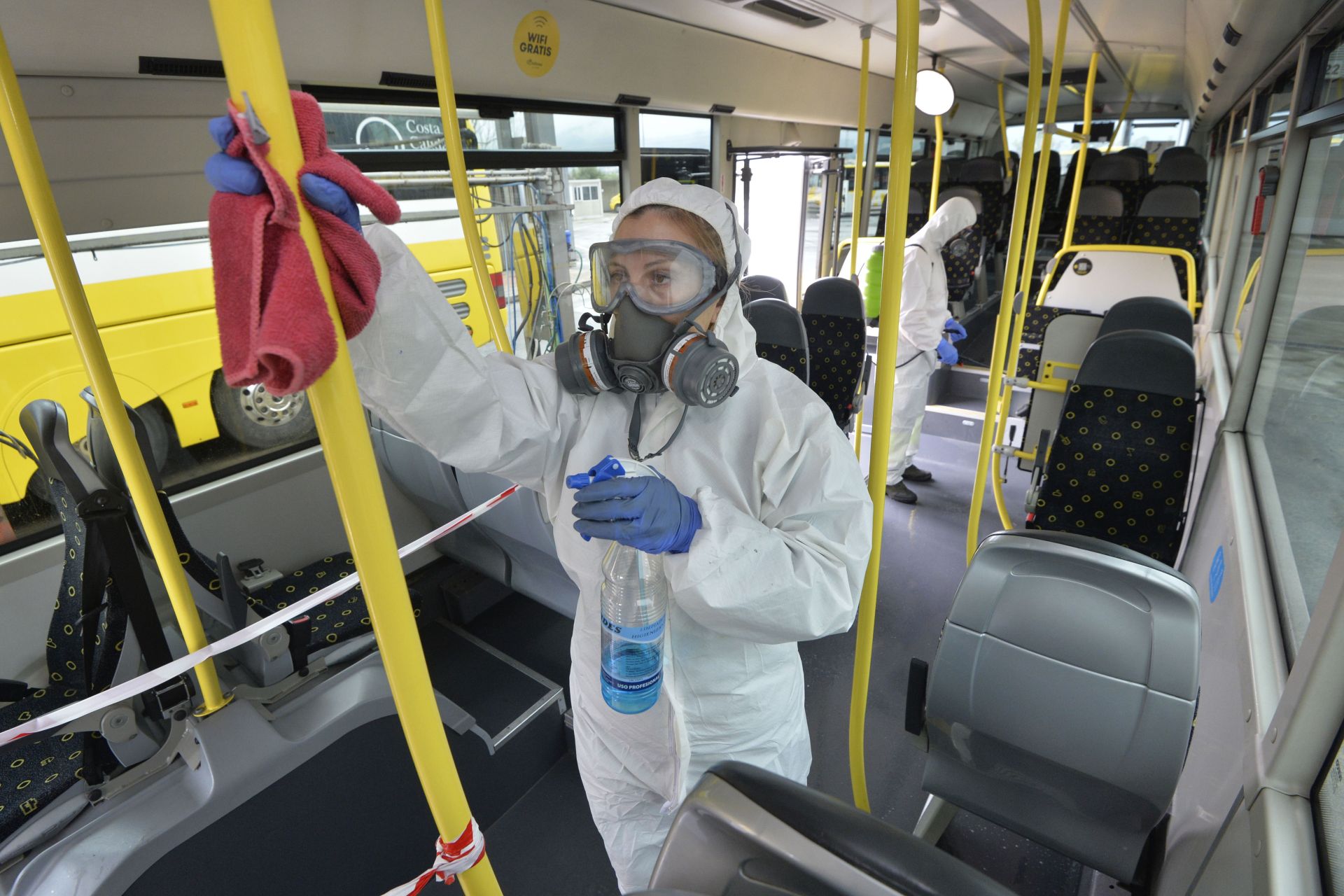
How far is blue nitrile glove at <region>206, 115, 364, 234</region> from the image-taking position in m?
0.65

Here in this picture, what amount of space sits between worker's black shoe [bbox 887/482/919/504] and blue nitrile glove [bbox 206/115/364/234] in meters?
4.51

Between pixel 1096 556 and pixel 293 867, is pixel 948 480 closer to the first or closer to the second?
pixel 1096 556

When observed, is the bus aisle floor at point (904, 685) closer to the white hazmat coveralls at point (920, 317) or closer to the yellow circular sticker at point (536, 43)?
the white hazmat coveralls at point (920, 317)

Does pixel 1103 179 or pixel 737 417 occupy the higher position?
pixel 1103 179

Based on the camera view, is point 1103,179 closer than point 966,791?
No

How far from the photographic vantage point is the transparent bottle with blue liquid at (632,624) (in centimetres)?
132

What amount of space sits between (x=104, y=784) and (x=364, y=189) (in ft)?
6.19

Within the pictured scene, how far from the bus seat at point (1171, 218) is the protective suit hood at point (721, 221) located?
24.3 feet

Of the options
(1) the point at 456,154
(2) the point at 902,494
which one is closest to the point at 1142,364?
(2) the point at 902,494

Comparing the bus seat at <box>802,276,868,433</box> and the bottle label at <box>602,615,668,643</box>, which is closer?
the bottle label at <box>602,615,668,643</box>

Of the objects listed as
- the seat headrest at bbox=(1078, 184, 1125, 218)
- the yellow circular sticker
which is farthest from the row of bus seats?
the seat headrest at bbox=(1078, 184, 1125, 218)

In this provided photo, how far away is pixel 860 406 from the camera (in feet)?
14.4

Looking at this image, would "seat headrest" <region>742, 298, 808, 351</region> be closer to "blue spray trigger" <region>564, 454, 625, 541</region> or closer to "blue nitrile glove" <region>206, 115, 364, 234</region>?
"blue spray trigger" <region>564, 454, 625, 541</region>

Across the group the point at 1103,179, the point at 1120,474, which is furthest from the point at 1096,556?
the point at 1103,179
